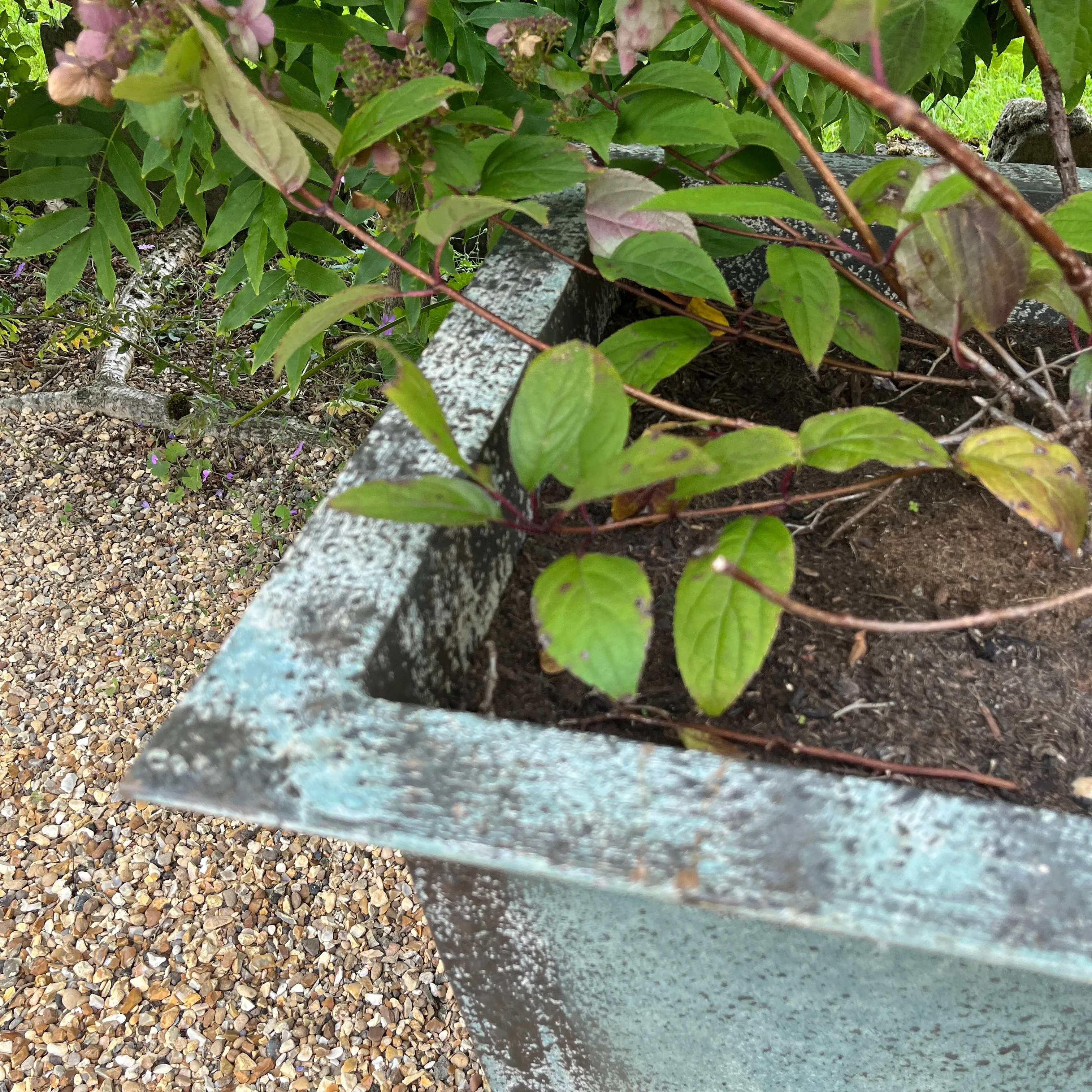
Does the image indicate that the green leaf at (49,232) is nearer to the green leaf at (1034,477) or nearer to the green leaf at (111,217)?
the green leaf at (111,217)

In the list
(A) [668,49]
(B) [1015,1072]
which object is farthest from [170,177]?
(B) [1015,1072]

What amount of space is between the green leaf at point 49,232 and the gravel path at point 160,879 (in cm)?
75

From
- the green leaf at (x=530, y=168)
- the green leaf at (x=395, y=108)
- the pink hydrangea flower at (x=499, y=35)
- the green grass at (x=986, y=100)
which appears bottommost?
the green grass at (x=986, y=100)

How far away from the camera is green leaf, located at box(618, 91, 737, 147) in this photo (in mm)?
765

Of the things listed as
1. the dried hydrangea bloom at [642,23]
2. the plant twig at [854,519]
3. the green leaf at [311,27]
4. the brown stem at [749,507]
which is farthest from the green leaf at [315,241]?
the plant twig at [854,519]

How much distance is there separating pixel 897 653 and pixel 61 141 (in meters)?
1.09

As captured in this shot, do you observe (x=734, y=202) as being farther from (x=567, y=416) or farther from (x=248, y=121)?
(x=248, y=121)

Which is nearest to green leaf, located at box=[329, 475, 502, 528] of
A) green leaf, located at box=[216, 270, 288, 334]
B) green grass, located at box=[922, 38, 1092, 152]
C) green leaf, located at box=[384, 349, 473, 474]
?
green leaf, located at box=[384, 349, 473, 474]

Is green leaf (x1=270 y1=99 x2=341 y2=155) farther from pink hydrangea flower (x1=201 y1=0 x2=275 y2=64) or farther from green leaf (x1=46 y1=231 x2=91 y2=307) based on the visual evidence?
green leaf (x1=46 y1=231 x2=91 y2=307)

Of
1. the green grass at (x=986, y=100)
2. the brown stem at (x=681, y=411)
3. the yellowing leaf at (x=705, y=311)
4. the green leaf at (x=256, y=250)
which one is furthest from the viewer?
the green grass at (x=986, y=100)

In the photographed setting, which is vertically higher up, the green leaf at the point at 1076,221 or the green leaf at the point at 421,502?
the green leaf at the point at 1076,221

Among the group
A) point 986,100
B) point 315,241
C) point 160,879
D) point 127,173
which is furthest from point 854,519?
point 986,100

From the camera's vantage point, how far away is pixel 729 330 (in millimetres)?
893

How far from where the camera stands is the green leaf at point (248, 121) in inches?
23.8
